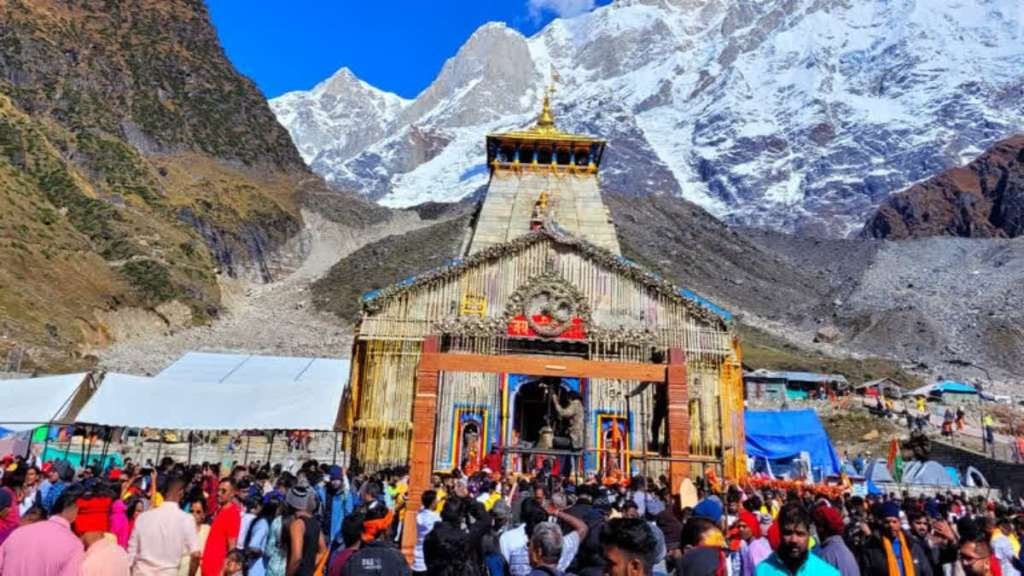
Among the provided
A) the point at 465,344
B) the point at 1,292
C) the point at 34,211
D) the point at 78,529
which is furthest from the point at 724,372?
the point at 34,211

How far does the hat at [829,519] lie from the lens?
6.53 m

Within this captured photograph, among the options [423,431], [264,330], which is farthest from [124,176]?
[423,431]

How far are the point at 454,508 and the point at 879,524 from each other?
3979 millimetres

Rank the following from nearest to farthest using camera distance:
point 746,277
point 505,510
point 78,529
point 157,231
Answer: point 78,529
point 505,510
point 157,231
point 746,277

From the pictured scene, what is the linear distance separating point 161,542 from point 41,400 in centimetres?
1343

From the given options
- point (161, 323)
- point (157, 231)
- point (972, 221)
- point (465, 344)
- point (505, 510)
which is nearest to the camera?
point (505, 510)

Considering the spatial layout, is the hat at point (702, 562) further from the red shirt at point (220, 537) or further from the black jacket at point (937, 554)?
the red shirt at point (220, 537)

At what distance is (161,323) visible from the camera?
206 feet

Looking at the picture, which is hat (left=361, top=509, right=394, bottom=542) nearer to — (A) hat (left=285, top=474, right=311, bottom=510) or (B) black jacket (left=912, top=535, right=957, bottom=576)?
(A) hat (left=285, top=474, right=311, bottom=510)

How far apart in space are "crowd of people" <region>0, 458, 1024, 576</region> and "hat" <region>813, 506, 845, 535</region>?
15 mm

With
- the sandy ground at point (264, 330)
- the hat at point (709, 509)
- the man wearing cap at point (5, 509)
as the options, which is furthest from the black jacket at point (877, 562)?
the sandy ground at point (264, 330)

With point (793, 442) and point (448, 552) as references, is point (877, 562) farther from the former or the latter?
point (793, 442)

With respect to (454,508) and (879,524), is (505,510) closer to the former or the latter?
(454,508)

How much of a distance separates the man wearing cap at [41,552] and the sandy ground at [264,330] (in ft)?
137
